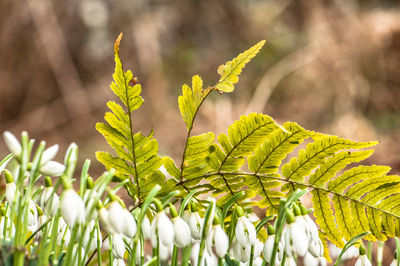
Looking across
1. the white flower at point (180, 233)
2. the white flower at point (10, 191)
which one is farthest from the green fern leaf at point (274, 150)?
the white flower at point (10, 191)

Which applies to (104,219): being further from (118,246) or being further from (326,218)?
(326,218)

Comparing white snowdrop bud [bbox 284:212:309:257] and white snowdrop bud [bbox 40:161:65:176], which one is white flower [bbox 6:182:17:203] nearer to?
white snowdrop bud [bbox 40:161:65:176]

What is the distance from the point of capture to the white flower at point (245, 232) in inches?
18.7

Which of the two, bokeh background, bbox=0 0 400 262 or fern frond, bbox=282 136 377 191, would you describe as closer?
fern frond, bbox=282 136 377 191

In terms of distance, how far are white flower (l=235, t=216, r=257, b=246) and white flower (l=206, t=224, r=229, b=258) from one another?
3 centimetres

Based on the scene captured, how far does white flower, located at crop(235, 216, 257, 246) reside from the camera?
475mm

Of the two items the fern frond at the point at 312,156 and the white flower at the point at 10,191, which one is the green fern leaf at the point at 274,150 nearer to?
the fern frond at the point at 312,156

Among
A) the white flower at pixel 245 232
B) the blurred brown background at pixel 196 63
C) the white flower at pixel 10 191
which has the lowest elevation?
the white flower at pixel 245 232

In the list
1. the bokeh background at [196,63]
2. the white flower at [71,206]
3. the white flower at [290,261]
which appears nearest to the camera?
the white flower at [71,206]

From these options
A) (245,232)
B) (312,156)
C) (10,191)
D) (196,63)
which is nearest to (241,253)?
(245,232)

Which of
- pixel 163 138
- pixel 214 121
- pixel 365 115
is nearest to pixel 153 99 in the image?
pixel 163 138

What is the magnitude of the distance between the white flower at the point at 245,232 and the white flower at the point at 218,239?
3 centimetres

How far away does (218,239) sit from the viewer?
0.44 meters

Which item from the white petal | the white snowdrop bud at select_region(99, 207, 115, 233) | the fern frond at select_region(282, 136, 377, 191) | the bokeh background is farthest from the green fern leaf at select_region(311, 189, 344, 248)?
the bokeh background
